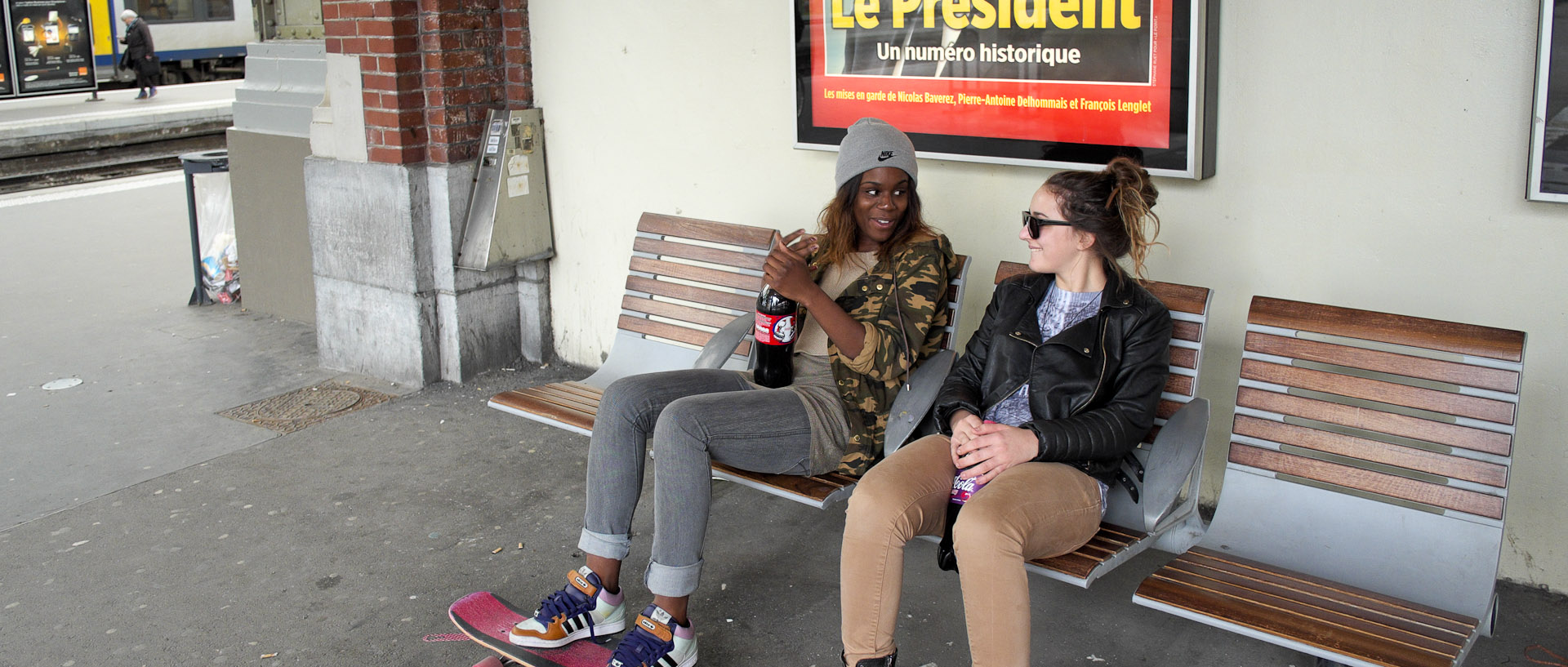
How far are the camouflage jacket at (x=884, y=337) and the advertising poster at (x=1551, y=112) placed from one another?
151cm

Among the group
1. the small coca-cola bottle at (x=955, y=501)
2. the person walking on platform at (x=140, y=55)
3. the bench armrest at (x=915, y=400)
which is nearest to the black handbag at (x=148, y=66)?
the person walking on platform at (x=140, y=55)

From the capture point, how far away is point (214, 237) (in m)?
7.12

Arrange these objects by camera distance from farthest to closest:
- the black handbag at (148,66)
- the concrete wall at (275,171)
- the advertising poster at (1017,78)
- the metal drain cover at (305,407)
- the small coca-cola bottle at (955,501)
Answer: the black handbag at (148,66) → the concrete wall at (275,171) → the metal drain cover at (305,407) → the advertising poster at (1017,78) → the small coca-cola bottle at (955,501)

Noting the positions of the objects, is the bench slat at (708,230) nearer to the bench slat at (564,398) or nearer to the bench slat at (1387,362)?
the bench slat at (564,398)

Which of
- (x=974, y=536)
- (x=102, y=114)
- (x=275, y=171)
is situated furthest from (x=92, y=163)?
(x=974, y=536)

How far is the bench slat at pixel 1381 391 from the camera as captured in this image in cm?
272

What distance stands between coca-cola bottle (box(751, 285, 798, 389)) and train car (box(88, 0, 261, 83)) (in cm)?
1750

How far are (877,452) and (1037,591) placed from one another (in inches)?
26.2

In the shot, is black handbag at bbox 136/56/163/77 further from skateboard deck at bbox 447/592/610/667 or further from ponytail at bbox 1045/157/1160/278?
ponytail at bbox 1045/157/1160/278

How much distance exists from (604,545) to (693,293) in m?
1.38

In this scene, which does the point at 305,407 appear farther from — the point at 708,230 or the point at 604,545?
the point at 604,545

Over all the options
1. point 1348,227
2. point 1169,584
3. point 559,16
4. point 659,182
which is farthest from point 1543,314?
point 559,16

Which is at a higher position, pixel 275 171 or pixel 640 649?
pixel 275 171

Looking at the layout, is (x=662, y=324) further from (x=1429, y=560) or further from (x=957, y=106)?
(x=1429, y=560)
